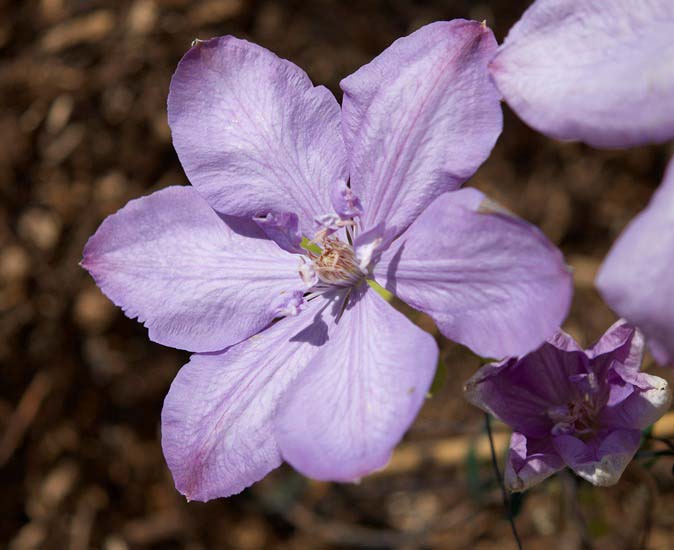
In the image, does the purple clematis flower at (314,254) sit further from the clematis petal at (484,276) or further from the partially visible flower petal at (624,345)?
the partially visible flower petal at (624,345)

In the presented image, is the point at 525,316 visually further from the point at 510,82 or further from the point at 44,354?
the point at 44,354

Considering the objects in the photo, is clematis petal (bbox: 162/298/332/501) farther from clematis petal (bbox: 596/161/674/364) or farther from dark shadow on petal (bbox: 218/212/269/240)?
clematis petal (bbox: 596/161/674/364)

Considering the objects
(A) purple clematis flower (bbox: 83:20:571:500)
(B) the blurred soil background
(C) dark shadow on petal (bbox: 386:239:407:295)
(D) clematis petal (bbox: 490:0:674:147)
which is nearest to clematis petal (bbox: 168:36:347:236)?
(A) purple clematis flower (bbox: 83:20:571:500)

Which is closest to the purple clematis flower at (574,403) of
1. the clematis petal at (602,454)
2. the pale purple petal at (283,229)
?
the clematis petal at (602,454)

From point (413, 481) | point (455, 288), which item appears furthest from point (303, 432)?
point (413, 481)

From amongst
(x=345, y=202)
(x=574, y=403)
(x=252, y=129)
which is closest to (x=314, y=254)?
(x=345, y=202)

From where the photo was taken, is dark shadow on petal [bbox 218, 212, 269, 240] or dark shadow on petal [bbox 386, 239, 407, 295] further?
dark shadow on petal [bbox 218, 212, 269, 240]
